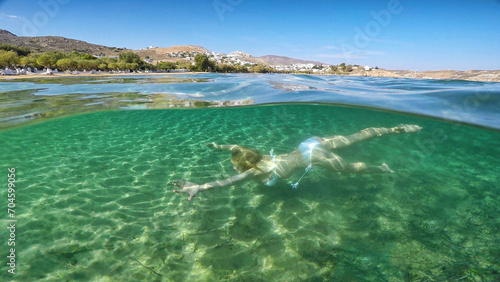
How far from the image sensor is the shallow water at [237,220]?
3104 mm

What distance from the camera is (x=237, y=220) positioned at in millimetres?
4160

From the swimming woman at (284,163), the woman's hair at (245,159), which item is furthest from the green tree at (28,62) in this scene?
the woman's hair at (245,159)

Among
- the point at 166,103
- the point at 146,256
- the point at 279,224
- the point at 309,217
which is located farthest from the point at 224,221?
the point at 166,103

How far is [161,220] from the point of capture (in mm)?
4133

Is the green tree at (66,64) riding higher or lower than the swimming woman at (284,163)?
higher

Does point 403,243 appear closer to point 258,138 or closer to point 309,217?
point 309,217

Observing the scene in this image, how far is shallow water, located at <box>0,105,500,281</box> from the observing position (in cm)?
310

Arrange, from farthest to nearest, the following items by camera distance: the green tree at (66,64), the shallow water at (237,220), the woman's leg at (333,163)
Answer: the green tree at (66,64) < the woman's leg at (333,163) < the shallow water at (237,220)

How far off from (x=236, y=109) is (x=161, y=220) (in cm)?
1156

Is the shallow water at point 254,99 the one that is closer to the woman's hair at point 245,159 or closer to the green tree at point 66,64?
the woman's hair at point 245,159

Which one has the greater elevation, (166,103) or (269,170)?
(166,103)

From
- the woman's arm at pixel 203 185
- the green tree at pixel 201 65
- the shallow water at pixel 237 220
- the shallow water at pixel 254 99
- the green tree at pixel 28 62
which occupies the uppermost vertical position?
the green tree at pixel 201 65

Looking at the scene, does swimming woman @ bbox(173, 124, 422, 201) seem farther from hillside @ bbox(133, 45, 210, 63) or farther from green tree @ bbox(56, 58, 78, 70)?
hillside @ bbox(133, 45, 210, 63)

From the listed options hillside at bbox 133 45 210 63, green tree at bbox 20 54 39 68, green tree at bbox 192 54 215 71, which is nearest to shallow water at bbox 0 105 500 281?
green tree at bbox 20 54 39 68
